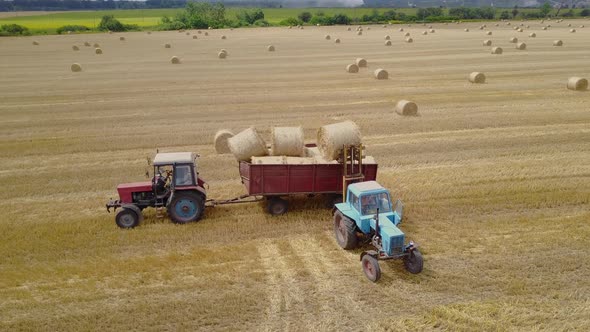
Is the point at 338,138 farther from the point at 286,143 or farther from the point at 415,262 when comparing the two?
the point at 415,262

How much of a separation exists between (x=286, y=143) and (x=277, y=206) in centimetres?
170

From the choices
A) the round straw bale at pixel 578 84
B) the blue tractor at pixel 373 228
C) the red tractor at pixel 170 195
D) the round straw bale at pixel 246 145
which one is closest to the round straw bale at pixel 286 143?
the round straw bale at pixel 246 145

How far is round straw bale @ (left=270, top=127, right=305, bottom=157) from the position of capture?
41.3ft

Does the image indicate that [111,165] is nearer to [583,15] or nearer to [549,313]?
[549,313]

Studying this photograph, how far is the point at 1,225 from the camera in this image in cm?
1169

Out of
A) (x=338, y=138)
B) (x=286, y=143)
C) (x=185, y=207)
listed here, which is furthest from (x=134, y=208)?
(x=338, y=138)

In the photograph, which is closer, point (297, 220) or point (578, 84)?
point (297, 220)

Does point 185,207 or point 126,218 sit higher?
point 185,207

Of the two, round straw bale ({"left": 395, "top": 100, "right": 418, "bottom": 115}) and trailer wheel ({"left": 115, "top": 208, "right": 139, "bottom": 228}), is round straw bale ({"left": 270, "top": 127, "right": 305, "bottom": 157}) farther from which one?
round straw bale ({"left": 395, "top": 100, "right": 418, "bottom": 115})

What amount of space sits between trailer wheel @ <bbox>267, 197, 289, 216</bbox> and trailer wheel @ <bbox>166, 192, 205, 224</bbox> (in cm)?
166

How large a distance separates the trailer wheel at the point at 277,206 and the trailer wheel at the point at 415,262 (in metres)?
3.78

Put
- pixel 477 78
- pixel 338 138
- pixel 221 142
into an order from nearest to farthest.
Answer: pixel 338 138 → pixel 221 142 → pixel 477 78

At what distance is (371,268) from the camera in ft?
29.7

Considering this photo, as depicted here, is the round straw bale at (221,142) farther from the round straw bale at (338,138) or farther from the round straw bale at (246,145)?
the round straw bale at (338,138)
